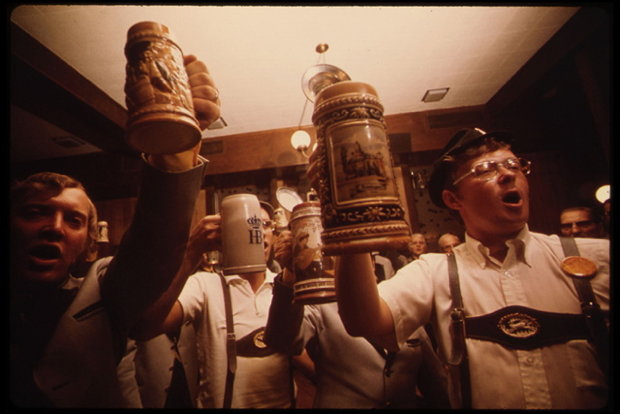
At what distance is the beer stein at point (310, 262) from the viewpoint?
1.13m

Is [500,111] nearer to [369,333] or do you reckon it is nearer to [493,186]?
[493,186]

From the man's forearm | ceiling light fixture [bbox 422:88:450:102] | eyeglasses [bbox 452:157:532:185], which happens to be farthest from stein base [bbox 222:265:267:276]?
ceiling light fixture [bbox 422:88:450:102]

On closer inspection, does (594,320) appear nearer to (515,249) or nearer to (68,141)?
(515,249)

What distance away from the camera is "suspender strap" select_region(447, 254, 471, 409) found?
4.06ft

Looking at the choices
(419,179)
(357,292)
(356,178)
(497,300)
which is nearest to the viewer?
(356,178)

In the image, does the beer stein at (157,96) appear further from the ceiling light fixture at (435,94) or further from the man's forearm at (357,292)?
the ceiling light fixture at (435,94)

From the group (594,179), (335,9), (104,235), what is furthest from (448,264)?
(594,179)

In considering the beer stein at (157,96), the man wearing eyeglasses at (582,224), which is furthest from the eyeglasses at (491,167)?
the man wearing eyeglasses at (582,224)

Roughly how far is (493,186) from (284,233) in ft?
2.91

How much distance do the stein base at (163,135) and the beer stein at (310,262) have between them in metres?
0.50

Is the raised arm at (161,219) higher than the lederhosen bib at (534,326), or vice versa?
the raised arm at (161,219)

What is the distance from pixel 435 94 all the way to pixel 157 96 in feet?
16.0

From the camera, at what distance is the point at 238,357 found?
1.89m

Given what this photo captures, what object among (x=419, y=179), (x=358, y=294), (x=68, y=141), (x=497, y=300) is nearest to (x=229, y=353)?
(x=358, y=294)
